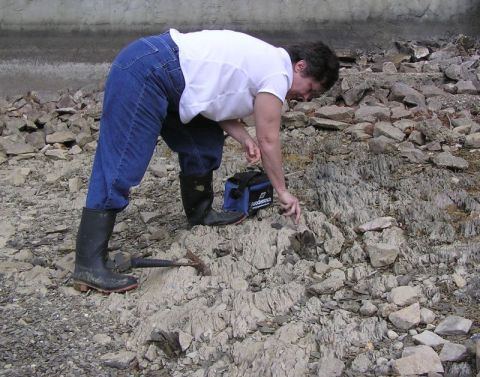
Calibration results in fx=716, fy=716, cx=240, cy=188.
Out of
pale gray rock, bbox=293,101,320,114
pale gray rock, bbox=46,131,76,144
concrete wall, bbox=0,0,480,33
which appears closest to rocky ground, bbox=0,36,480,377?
pale gray rock, bbox=293,101,320,114

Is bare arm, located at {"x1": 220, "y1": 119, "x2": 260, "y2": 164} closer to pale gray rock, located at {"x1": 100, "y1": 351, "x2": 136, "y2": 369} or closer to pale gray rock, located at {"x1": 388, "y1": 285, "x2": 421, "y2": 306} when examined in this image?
pale gray rock, located at {"x1": 388, "y1": 285, "x2": 421, "y2": 306}

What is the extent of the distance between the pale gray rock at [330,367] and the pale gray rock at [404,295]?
45 cm

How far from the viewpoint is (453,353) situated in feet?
8.55

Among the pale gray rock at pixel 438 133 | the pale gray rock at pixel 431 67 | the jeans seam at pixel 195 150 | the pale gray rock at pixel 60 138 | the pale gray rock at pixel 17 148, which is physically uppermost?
the jeans seam at pixel 195 150

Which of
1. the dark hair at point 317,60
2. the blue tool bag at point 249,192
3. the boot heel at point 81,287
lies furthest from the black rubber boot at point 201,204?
the dark hair at point 317,60

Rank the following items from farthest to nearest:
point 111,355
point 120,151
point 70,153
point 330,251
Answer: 1. point 70,153
2. point 330,251
3. point 120,151
4. point 111,355

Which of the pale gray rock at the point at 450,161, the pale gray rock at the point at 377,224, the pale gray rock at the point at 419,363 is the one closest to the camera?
the pale gray rock at the point at 419,363

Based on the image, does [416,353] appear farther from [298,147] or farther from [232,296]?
A: [298,147]

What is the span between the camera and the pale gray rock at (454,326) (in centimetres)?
276

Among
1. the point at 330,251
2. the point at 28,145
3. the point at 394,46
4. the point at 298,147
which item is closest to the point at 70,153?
the point at 28,145

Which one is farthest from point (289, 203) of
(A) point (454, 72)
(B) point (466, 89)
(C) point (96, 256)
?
(A) point (454, 72)

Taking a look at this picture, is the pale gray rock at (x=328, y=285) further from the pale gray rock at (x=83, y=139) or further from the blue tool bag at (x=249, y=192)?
the pale gray rock at (x=83, y=139)

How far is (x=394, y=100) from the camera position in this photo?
5750mm

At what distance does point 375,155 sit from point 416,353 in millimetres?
2168
